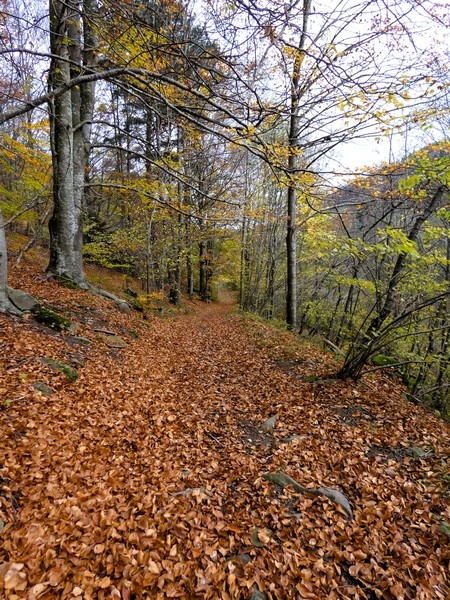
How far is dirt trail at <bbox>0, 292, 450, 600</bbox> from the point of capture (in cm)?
249

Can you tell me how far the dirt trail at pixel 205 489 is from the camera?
249 cm

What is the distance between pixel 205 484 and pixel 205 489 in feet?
0.31

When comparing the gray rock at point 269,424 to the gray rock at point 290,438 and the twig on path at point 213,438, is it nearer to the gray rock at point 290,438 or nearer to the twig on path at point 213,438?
the gray rock at point 290,438

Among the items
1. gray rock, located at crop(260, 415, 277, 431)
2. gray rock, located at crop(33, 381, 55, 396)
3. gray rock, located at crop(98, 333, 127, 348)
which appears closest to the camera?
gray rock, located at crop(33, 381, 55, 396)

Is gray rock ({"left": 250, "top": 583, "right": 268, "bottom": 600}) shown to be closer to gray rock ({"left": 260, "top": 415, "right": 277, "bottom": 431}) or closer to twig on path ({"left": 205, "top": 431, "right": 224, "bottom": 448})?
twig on path ({"left": 205, "top": 431, "right": 224, "bottom": 448})

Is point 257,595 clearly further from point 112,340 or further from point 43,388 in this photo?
point 112,340

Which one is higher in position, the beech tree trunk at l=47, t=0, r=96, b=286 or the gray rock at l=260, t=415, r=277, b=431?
the beech tree trunk at l=47, t=0, r=96, b=286

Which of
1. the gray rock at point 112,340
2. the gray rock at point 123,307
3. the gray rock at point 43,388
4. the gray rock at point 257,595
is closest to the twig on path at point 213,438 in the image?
the gray rock at point 257,595

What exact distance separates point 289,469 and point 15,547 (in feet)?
9.97

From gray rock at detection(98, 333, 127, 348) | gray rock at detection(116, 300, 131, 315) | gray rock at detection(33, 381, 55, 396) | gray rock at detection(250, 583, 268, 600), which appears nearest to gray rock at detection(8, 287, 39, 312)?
gray rock at detection(98, 333, 127, 348)

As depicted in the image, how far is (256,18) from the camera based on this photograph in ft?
9.76

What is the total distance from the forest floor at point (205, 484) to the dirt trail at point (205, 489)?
2 centimetres

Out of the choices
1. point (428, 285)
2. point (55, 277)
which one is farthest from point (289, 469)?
point (55, 277)

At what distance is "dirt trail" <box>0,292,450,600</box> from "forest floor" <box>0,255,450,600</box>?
0.02m
